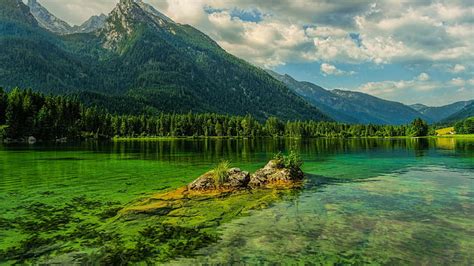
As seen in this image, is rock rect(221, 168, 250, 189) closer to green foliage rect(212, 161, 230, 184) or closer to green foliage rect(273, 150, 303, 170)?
green foliage rect(212, 161, 230, 184)

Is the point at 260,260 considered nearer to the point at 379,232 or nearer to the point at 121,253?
the point at 121,253

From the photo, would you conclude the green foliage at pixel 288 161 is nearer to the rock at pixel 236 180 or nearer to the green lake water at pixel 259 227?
the green lake water at pixel 259 227

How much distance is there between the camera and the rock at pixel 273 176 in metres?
41.5

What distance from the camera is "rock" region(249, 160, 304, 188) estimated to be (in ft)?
136

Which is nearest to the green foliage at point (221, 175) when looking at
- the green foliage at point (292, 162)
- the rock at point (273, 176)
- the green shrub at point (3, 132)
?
the rock at point (273, 176)

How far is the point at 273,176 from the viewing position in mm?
43312

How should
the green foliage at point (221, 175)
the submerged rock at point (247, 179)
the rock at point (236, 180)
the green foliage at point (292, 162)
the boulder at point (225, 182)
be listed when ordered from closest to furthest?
1. the boulder at point (225, 182)
2. the submerged rock at point (247, 179)
3. the green foliage at point (221, 175)
4. the rock at point (236, 180)
5. the green foliage at point (292, 162)

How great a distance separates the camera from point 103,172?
5544 cm

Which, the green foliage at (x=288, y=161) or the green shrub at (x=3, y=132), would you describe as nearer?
the green foliage at (x=288, y=161)

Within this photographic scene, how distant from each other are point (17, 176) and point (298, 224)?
42509mm

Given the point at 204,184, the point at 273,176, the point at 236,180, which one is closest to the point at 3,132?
the point at 204,184

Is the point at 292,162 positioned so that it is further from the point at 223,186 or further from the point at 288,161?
the point at 223,186

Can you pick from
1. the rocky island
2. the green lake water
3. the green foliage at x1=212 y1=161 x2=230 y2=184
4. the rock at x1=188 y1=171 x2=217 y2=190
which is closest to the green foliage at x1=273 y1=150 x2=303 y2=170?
the rocky island

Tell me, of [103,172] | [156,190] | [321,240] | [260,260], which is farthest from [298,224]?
[103,172]
